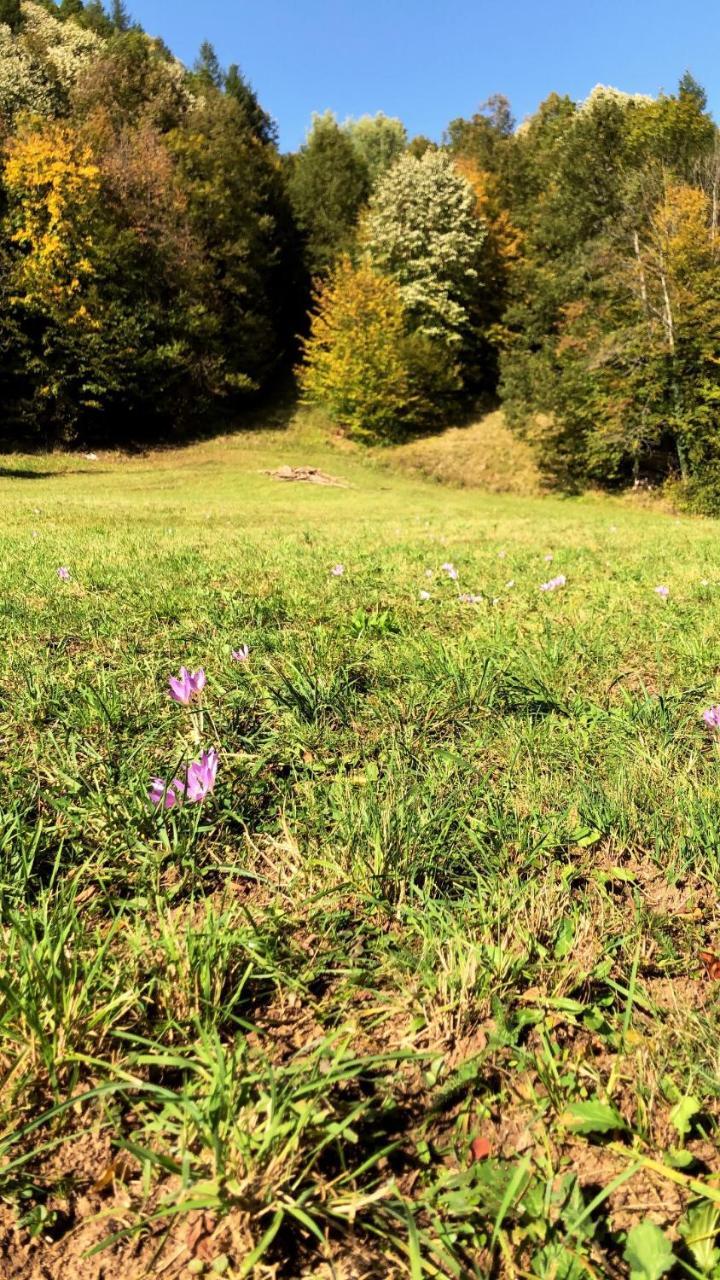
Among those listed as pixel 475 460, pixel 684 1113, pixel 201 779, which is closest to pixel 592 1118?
pixel 684 1113

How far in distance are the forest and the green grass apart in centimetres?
2269

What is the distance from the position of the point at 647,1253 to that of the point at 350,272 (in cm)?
3765

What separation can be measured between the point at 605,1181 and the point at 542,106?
54809mm

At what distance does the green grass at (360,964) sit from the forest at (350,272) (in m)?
22.7

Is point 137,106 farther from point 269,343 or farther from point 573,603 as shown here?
point 573,603

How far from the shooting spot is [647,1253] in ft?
2.68

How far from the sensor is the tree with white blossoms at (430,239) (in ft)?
108

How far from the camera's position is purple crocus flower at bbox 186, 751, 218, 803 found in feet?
5.28

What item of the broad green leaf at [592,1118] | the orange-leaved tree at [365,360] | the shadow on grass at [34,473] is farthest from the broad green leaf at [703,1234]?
the orange-leaved tree at [365,360]

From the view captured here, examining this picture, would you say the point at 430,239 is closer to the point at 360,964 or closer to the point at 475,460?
the point at 475,460

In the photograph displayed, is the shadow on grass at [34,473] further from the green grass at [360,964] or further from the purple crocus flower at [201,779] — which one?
the purple crocus flower at [201,779]

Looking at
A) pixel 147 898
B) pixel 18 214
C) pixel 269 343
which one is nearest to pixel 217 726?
pixel 147 898

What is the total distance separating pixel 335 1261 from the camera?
84 centimetres

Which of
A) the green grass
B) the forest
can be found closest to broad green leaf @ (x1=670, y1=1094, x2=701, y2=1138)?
the green grass
